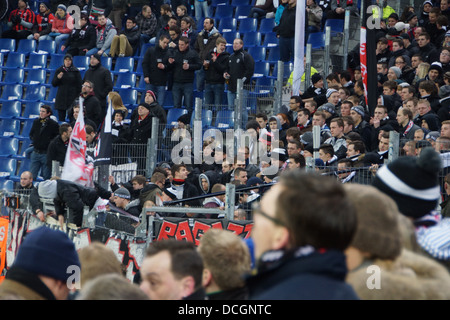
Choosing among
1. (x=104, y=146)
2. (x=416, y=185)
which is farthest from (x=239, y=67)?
(x=416, y=185)

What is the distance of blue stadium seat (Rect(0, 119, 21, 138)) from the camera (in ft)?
57.0

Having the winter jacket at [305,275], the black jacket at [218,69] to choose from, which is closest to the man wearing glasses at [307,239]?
the winter jacket at [305,275]

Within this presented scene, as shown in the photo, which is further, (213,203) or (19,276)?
(213,203)

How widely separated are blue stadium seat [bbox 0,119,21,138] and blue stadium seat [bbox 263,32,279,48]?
18.2ft

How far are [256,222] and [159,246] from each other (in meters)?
1.51

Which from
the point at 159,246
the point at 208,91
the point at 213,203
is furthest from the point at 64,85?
the point at 159,246

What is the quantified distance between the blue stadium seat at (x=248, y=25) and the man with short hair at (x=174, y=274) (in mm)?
14813

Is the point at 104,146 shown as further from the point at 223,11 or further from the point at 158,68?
the point at 223,11

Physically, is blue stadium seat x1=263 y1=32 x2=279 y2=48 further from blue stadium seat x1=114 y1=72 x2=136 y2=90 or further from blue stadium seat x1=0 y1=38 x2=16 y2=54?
blue stadium seat x1=0 y1=38 x2=16 y2=54

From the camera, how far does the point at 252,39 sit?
1811cm

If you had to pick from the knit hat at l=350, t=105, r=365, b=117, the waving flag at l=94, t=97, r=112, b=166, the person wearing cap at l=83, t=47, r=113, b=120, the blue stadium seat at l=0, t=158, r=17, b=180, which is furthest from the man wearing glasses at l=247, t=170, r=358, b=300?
the blue stadium seat at l=0, t=158, r=17, b=180

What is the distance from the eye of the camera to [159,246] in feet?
13.3

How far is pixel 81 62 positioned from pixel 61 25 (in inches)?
65.2
